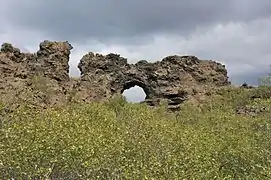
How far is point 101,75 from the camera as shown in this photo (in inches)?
2351

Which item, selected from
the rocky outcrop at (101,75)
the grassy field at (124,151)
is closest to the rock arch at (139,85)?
the rocky outcrop at (101,75)

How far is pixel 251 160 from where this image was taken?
23984 millimetres

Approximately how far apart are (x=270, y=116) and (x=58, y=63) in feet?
94.3

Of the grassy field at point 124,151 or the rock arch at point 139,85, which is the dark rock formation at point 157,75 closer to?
the rock arch at point 139,85

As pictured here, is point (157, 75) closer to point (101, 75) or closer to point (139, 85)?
point (139, 85)

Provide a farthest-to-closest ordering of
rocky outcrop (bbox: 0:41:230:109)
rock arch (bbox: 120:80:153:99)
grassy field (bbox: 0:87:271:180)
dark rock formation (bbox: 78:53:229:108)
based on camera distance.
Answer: rock arch (bbox: 120:80:153:99) < dark rock formation (bbox: 78:53:229:108) < rocky outcrop (bbox: 0:41:230:109) < grassy field (bbox: 0:87:271:180)

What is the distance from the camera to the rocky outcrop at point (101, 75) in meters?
51.7

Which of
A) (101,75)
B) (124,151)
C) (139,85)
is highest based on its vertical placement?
(101,75)

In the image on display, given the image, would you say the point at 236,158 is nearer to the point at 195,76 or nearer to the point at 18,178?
the point at 18,178

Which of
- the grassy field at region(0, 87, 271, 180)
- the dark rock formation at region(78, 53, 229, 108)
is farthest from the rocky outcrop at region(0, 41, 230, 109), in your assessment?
the grassy field at region(0, 87, 271, 180)

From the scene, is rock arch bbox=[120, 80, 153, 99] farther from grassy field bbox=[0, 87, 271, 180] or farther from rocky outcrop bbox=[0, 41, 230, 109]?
grassy field bbox=[0, 87, 271, 180]

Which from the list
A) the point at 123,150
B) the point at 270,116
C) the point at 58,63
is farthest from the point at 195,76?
the point at 123,150

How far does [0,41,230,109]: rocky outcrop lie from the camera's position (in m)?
51.7

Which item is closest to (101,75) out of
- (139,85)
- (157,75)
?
(139,85)
